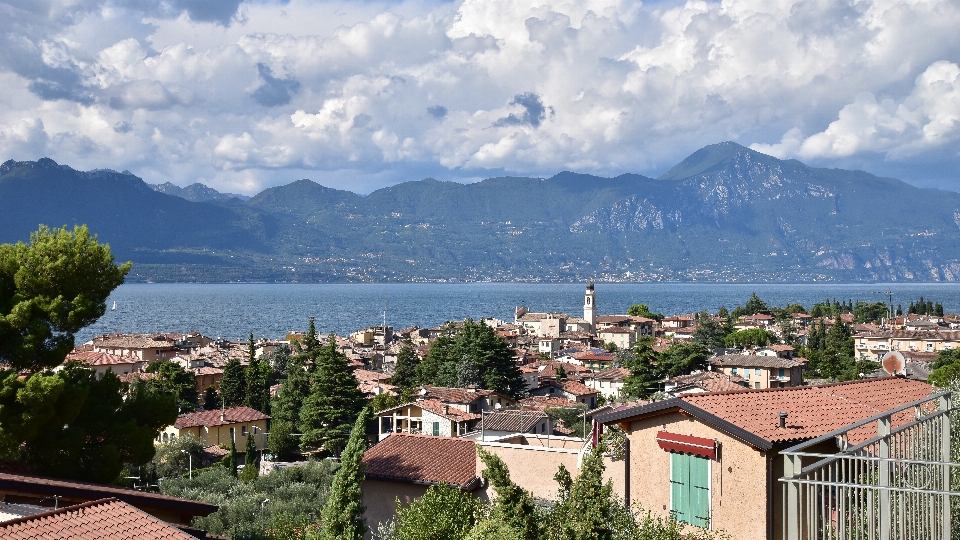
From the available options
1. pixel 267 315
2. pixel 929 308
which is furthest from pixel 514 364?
pixel 267 315

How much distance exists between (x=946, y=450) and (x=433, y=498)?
6024 millimetres

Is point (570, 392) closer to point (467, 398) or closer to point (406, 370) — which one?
point (406, 370)

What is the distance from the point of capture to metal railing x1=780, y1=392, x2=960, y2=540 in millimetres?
4375

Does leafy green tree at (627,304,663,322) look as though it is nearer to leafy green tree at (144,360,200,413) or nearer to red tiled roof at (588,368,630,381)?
red tiled roof at (588,368,630,381)

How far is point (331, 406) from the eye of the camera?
122 feet

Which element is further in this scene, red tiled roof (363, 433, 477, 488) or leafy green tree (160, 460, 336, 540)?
red tiled roof (363, 433, 477, 488)

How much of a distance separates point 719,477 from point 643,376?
123 ft

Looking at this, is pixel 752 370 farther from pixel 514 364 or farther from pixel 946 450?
pixel 946 450

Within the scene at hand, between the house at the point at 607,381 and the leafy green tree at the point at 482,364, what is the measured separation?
26.9ft

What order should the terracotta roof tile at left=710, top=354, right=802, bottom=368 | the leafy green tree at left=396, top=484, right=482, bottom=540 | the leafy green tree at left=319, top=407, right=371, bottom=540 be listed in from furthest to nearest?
the terracotta roof tile at left=710, top=354, right=802, bottom=368 < the leafy green tree at left=319, top=407, right=371, bottom=540 < the leafy green tree at left=396, top=484, right=482, bottom=540

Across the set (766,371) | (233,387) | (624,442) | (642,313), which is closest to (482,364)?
(233,387)

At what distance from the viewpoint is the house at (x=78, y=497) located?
32.3ft

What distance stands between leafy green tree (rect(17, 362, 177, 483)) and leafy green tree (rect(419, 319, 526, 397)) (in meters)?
35.1

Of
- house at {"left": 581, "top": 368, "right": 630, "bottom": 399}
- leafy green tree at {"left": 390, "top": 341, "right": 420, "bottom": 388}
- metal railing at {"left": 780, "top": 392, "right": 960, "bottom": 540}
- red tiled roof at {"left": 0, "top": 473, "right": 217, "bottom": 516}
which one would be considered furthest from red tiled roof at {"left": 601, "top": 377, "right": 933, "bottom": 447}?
leafy green tree at {"left": 390, "top": 341, "right": 420, "bottom": 388}
